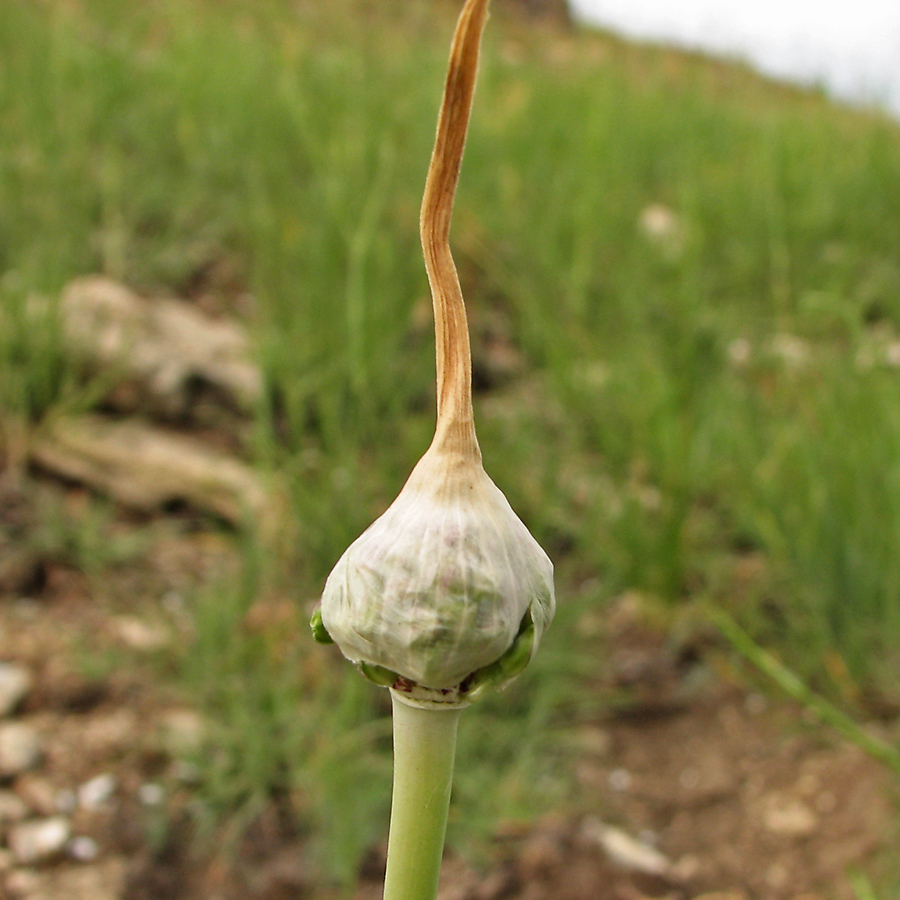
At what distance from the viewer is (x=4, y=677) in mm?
1335

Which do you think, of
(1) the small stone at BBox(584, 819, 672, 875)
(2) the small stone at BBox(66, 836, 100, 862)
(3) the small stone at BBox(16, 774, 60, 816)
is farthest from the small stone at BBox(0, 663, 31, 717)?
(1) the small stone at BBox(584, 819, 672, 875)

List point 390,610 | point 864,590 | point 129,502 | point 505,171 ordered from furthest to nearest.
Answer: point 505,171
point 129,502
point 864,590
point 390,610

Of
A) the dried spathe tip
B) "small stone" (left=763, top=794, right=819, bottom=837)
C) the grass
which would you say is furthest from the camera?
the grass

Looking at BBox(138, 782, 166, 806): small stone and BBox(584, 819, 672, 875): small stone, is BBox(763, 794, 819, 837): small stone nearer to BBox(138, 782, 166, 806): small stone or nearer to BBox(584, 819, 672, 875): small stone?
BBox(584, 819, 672, 875): small stone

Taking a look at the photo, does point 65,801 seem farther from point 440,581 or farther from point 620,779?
point 440,581

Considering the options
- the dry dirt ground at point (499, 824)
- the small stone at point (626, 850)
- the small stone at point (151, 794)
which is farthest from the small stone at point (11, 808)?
the small stone at point (626, 850)

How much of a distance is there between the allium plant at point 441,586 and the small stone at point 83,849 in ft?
3.38

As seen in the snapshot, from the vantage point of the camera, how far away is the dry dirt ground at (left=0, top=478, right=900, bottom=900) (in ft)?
3.79

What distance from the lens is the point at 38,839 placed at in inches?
45.1

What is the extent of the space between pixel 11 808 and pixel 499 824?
564 millimetres

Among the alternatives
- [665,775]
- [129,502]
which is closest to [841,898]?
[665,775]

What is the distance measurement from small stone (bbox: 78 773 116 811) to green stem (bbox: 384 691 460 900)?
108 centimetres

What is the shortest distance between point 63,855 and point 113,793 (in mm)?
96

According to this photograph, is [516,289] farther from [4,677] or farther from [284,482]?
[4,677]
